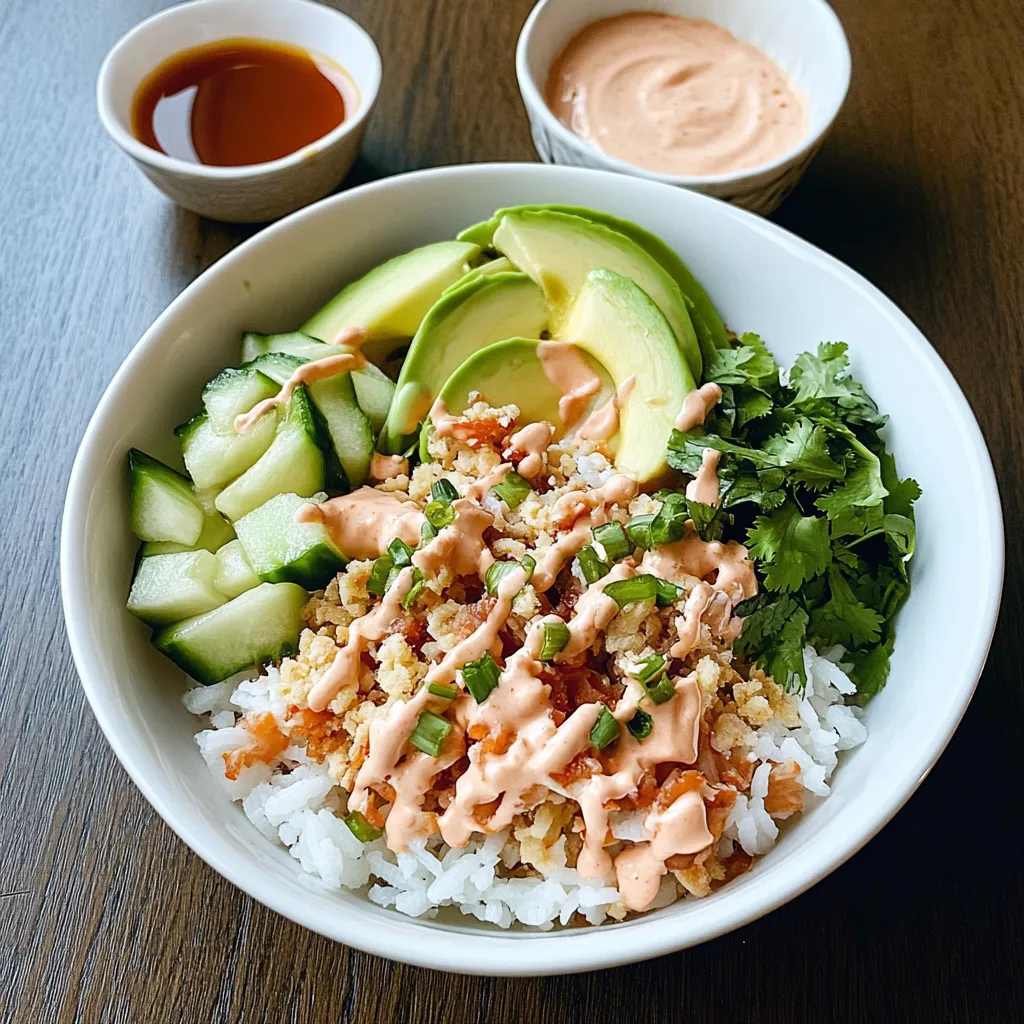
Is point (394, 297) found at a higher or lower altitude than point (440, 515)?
higher

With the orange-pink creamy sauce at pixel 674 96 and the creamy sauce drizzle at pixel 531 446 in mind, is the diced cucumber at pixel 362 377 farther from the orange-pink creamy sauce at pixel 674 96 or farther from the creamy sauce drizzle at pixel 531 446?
the orange-pink creamy sauce at pixel 674 96

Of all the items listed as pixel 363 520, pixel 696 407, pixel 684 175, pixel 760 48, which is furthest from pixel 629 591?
pixel 760 48

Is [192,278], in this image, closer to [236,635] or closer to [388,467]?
[388,467]

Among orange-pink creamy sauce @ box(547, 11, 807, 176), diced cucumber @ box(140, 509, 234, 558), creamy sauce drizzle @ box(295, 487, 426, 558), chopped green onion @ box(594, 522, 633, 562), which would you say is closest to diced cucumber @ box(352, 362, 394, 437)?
creamy sauce drizzle @ box(295, 487, 426, 558)

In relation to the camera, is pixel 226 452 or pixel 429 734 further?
pixel 226 452

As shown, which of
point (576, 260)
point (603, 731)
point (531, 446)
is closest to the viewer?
point (603, 731)

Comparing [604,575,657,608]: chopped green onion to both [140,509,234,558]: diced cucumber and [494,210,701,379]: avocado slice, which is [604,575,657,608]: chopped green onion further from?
[140,509,234,558]: diced cucumber

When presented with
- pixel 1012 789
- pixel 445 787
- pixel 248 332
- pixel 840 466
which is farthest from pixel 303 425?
pixel 1012 789

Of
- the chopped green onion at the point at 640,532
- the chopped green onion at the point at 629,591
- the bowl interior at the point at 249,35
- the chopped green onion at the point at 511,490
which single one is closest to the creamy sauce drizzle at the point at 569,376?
the chopped green onion at the point at 511,490
